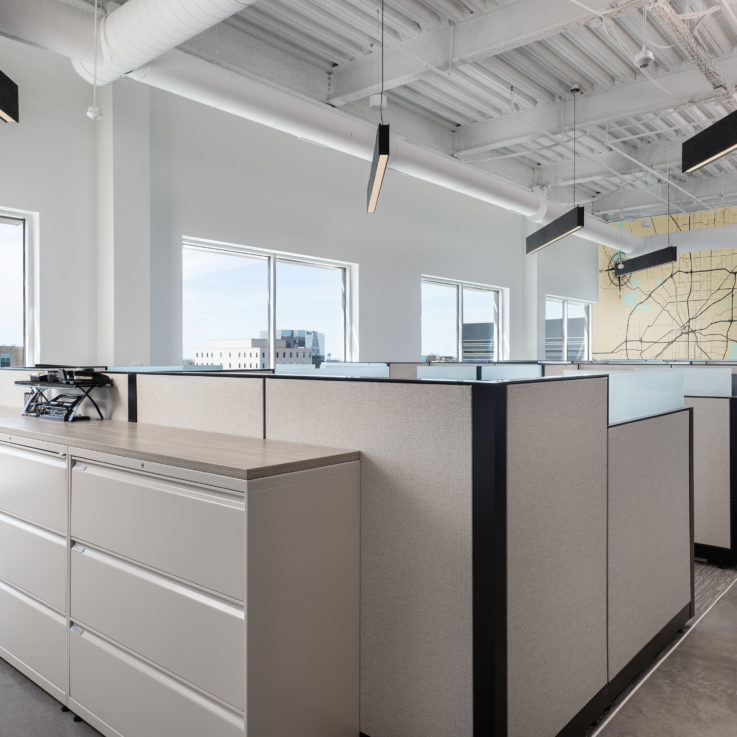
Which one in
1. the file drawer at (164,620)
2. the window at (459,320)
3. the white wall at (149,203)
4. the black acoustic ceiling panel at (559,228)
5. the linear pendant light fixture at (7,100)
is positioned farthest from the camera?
the window at (459,320)

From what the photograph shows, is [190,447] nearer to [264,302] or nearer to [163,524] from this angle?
[163,524]

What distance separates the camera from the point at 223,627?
1599mm

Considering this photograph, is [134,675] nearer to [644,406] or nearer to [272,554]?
[272,554]

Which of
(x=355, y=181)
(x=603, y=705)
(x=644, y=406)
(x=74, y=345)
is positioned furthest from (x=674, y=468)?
(x=355, y=181)

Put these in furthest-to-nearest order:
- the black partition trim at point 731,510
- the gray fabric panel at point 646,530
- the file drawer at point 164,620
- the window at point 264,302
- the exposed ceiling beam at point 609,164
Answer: the exposed ceiling beam at point 609,164
the window at point 264,302
the black partition trim at point 731,510
the gray fabric panel at point 646,530
the file drawer at point 164,620

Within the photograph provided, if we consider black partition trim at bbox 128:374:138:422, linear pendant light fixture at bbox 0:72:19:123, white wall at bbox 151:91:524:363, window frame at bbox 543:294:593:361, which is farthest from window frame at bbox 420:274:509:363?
black partition trim at bbox 128:374:138:422

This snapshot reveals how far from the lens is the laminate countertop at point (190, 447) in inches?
65.1

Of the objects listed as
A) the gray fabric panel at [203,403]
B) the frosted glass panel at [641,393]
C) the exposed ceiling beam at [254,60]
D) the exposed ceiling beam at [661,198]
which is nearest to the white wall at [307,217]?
the exposed ceiling beam at [254,60]

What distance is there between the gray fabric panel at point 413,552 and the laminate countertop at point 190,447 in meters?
0.14

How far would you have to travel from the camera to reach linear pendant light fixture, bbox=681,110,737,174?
3.59 m

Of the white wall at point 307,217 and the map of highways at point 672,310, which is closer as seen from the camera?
the white wall at point 307,217

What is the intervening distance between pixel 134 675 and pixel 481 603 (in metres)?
1.06

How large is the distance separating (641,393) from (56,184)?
4816 mm

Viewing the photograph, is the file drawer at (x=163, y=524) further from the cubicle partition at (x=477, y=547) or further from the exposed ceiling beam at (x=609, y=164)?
the exposed ceiling beam at (x=609, y=164)
